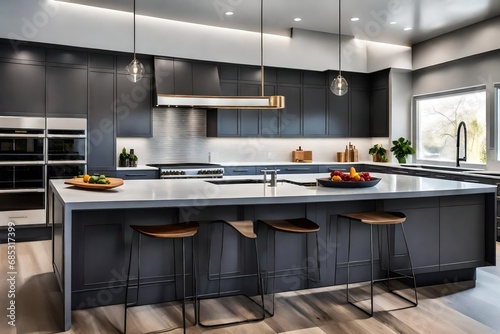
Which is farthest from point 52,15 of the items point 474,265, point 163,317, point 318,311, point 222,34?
point 474,265

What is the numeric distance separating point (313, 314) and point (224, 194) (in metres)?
1.09

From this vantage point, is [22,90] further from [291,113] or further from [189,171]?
[291,113]

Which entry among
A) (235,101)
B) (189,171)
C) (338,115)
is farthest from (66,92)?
(338,115)

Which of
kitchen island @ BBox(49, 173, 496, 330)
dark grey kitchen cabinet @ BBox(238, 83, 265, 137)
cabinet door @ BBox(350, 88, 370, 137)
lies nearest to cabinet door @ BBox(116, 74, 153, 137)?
dark grey kitchen cabinet @ BBox(238, 83, 265, 137)

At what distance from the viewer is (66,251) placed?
288cm

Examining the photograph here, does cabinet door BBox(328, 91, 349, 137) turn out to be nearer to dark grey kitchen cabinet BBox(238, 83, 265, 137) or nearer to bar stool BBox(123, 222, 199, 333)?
dark grey kitchen cabinet BBox(238, 83, 265, 137)

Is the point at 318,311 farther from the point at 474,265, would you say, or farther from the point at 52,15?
the point at 52,15

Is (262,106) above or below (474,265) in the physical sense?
above

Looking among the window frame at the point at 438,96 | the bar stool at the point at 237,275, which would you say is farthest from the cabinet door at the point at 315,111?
the bar stool at the point at 237,275

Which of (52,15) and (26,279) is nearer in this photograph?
(26,279)

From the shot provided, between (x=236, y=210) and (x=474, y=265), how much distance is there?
2.29 metres

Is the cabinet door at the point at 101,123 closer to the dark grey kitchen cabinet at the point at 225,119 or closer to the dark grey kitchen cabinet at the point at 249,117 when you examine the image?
the dark grey kitchen cabinet at the point at 225,119

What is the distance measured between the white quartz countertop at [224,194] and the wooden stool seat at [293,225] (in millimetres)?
203

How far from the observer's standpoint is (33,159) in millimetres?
5426
